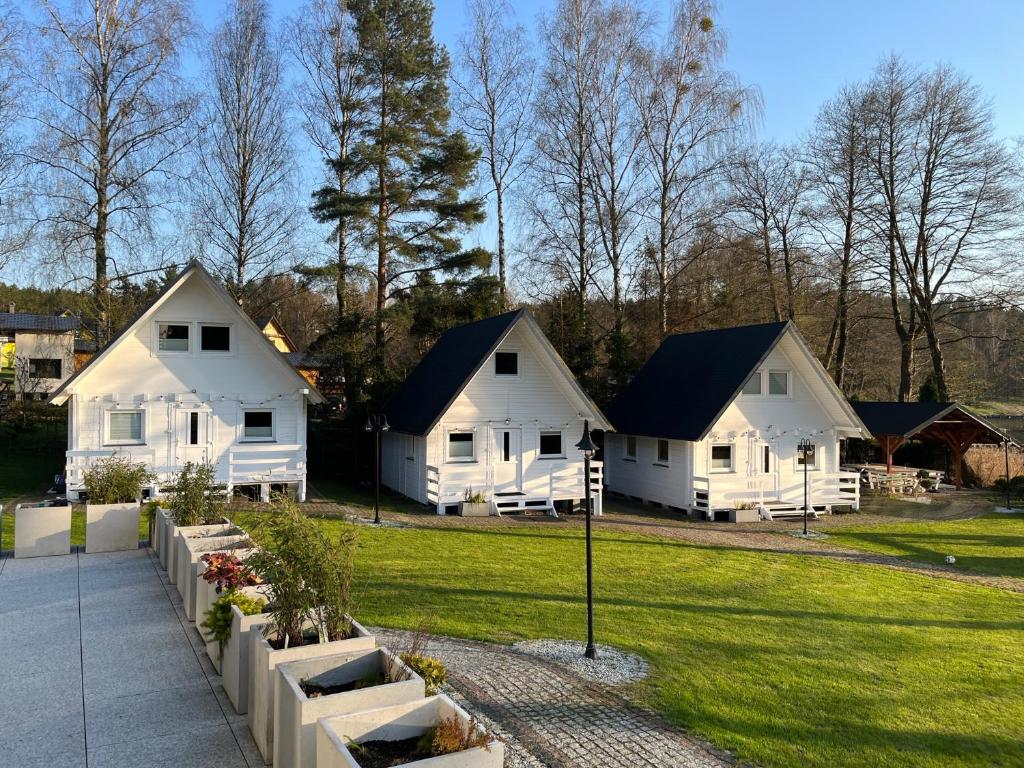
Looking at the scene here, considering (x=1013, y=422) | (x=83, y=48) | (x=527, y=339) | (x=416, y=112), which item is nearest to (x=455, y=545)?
(x=527, y=339)

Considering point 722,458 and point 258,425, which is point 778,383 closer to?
point 722,458

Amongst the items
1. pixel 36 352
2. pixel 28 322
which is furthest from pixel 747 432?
pixel 28 322

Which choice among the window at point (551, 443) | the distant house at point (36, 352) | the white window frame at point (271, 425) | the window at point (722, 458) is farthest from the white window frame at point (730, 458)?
the distant house at point (36, 352)

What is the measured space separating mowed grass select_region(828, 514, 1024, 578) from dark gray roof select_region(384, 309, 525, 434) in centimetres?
969

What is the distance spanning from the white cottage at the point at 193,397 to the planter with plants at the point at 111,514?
600 cm

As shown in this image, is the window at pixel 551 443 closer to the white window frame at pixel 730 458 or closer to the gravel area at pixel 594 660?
the white window frame at pixel 730 458

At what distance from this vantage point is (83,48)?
2288cm

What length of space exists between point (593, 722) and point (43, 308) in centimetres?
2734

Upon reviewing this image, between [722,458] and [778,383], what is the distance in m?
2.78

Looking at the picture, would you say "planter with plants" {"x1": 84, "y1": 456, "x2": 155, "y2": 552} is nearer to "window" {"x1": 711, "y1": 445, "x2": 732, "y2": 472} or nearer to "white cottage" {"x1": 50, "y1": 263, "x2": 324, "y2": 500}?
"white cottage" {"x1": 50, "y1": 263, "x2": 324, "y2": 500}

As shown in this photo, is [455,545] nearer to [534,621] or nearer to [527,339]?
[534,621]

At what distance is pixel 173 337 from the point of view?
59.3 feet

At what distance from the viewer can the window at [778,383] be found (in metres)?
20.8

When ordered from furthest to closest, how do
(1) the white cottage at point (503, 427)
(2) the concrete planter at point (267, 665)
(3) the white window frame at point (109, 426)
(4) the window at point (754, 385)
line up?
(4) the window at point (754, 385), (1) the white cottage at point (503, 427), (3) the white window frame at point (109, 426), (2) the concrete planter at point (267, 665)
